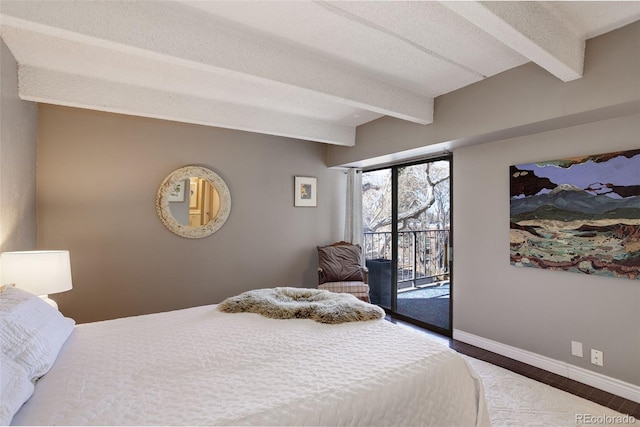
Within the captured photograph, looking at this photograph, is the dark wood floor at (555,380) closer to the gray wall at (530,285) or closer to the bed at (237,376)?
the gray wall at (530,285)

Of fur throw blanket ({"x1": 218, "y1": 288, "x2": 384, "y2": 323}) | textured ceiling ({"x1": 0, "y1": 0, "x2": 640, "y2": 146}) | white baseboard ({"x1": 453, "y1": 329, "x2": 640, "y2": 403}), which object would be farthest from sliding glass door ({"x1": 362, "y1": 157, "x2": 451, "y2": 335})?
fur throw blanket ({"x1": 218, "y1": 288, "x2": 384, "y2": 323})

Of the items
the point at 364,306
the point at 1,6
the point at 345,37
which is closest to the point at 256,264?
the point at 364,306

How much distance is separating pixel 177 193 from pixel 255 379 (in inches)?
109

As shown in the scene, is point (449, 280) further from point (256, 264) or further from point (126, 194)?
point (126, 194)

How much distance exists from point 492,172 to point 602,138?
85 centimetres

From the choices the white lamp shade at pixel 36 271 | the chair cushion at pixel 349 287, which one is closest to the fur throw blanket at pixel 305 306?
the white lamp shade at pixel 36 271

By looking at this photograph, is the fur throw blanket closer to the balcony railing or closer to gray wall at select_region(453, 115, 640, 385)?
gray wall at select_region(453, 115, 640, 385)

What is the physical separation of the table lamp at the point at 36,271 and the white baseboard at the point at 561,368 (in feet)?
11.9

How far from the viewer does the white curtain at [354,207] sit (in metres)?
4.67

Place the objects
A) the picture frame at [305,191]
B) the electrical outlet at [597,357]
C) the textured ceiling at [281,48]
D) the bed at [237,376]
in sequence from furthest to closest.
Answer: the picture frame at [305,191] → the electrical outlet at [597,357] → the textured ceiling at [281,48] → the bed at [237,376]

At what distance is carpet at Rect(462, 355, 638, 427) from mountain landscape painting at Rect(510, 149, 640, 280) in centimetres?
94

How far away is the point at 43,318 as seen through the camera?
152cm

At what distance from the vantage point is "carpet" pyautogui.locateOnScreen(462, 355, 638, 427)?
80.5 inches

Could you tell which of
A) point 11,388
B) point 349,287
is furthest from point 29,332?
point 349,287
